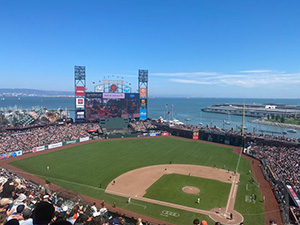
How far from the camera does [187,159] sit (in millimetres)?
44625

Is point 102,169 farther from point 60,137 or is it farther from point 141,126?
point 141,126

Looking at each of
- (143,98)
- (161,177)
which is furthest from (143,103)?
(161,177)

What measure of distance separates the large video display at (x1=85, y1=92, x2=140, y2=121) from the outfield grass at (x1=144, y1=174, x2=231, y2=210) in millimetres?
41180

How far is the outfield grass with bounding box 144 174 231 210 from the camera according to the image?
86.4 ft

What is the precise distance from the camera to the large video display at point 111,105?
69.7 m

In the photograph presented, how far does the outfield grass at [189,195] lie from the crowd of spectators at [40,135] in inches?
1238

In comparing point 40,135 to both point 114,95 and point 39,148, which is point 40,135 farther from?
point 114,95

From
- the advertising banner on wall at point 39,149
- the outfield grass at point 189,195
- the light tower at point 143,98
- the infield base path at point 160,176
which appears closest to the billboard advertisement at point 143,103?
the light tower at point 143,98

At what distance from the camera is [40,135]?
54.7m

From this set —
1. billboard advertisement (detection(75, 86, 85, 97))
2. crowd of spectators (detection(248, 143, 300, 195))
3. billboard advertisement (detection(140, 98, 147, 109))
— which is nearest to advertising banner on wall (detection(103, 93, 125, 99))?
billboard advertisement (detection(75, 86, 85, 97))

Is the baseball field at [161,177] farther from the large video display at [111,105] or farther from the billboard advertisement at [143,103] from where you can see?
the billboard advertisement at [143,103]

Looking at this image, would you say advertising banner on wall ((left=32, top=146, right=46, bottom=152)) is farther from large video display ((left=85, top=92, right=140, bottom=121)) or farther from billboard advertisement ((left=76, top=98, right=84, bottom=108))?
large video display ((left=85, top=92, right=140, bottom=121))

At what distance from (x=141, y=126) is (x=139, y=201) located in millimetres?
47029

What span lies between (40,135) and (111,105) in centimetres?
2400
